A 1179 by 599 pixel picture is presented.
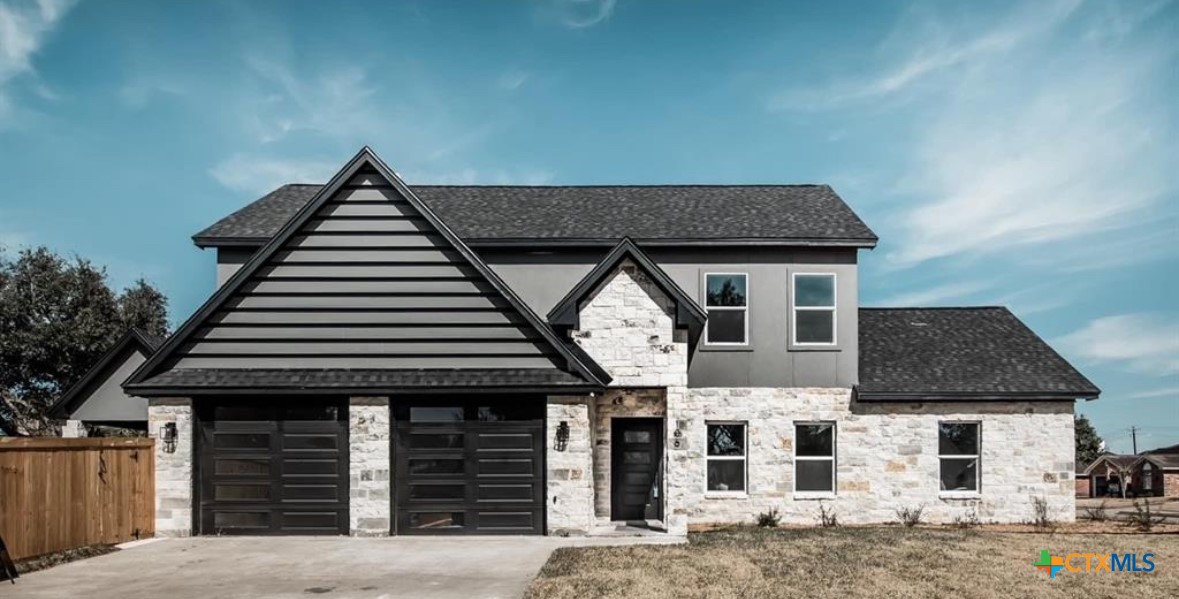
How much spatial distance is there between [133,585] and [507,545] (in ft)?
17.3

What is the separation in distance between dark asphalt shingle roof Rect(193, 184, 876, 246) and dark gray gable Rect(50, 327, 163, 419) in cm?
261

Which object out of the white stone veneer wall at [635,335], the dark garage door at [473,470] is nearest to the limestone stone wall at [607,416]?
the white stone veneer wall at [635,335]

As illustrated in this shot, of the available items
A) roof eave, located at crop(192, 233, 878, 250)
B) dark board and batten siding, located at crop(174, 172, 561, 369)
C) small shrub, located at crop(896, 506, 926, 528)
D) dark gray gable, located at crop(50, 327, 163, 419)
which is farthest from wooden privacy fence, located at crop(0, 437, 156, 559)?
small shrub, located at crop(896, 506, 926, 528)

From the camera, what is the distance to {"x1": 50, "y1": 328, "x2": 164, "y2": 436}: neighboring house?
19.6 m

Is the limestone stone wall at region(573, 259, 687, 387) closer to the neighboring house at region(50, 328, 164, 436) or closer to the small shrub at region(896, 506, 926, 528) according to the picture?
the small shrub at region(896, 506, 926, 528)

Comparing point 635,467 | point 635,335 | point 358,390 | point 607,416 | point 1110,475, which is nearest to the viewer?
point 358,390

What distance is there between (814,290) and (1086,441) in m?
62.8

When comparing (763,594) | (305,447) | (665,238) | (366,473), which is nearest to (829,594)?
Result: (763,594)

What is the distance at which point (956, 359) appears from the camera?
21109 millimetres

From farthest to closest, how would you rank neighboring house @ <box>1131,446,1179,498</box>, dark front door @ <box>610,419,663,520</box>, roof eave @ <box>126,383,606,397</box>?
neighboring house @ <box>1131,446,1179,498</box> → dark front door @ <box>610,419,663,520</box> → roof eave @ <box>126,383,606,397</box>

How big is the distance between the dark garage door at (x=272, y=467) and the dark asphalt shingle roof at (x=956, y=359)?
11108 millimetres

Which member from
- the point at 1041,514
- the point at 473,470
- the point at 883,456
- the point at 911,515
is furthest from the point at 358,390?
the point at 1041,514

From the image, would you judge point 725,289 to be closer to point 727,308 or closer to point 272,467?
point 727,308

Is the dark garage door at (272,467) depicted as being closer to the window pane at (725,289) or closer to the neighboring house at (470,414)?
the neighboring house at (470,414)
